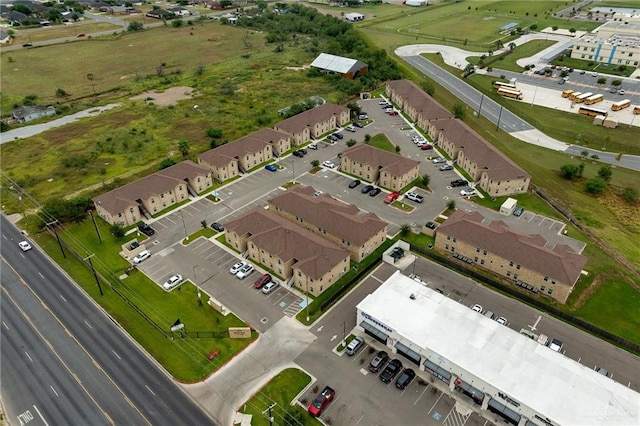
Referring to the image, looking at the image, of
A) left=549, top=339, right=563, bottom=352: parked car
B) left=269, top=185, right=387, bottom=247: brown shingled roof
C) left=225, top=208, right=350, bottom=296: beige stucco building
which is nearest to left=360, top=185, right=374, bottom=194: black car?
left=269, top=185, right=387, bottom=247: brown shingled roof

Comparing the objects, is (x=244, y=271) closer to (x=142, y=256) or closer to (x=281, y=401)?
(x=142, y=256)

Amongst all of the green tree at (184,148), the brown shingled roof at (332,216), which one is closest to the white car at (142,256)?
the brown shingled roof at (332,216)

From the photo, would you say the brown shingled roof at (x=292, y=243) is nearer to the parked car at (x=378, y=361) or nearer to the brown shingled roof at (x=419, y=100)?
the parked car at (x=378, y=361)

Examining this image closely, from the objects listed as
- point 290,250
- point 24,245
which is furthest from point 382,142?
point 24,245

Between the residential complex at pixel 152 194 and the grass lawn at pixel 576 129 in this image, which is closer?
the residential complex at pixel 152 194

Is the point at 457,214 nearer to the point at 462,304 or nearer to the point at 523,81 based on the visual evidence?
the point at 462,304
